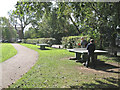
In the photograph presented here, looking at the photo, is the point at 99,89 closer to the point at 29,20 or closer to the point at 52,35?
the point at 52,35

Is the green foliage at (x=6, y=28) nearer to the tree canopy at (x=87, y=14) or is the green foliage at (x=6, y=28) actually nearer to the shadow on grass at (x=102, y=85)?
the tree canopy at (x=87, y=14)

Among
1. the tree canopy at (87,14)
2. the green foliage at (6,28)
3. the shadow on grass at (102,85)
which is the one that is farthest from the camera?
the green foliage at (6,28)

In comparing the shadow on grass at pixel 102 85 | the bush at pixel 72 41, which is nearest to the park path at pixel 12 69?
the shadow on grass at pixel 102 85

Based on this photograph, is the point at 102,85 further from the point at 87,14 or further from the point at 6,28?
the point at 6,28

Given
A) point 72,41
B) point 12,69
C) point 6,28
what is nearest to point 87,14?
point 72,41

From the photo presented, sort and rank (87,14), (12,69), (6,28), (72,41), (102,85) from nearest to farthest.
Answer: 1. (102,85)
2. (12,69)
3. (87,14)
4. (72,41)
5. (6,28)

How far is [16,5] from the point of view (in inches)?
287

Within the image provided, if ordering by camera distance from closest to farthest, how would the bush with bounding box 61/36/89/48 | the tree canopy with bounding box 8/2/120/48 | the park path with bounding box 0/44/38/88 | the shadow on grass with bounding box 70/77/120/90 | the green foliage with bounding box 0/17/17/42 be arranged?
1. the shadow on grass with bounding box 70/77/120/90
2. the park path with bounding box 0/44/38/88
3. the tree canopy with bounding box 8/2/120/48
4. the bush with bounding box 61/36/89/48
5. the green foliage with bounding box 0/17/17/42

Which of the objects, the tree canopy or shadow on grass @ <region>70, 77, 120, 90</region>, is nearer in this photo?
shadow on grass @ <region>70, 77, 120, 90</region>

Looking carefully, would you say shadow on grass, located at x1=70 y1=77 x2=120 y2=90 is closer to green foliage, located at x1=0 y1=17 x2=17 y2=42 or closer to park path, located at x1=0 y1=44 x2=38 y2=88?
park path, located at x1=0 y1=44 x2=38 y2=88

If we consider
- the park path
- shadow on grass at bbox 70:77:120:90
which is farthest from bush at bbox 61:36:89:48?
shadow on grass at bbox 70:77:120:90

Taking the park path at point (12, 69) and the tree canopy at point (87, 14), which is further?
the tree canopy at point (87, 14)

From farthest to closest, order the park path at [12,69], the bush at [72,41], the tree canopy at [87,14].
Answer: the bush at [72,41]
the tree canopy at [87,14]
the park path at [12,69]

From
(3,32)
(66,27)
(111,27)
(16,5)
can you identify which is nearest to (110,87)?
(16,5)
